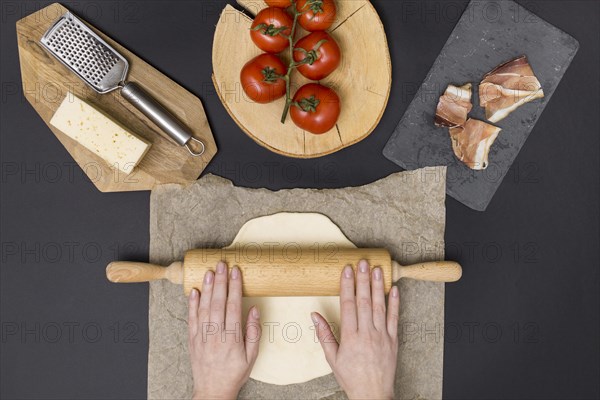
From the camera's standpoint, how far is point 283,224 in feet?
3.58

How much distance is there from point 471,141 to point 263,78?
1.42ft

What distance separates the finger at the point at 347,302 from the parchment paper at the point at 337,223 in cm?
11

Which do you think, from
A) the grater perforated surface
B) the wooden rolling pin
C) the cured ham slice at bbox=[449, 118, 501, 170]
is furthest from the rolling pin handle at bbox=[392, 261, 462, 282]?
the grater perforated surface

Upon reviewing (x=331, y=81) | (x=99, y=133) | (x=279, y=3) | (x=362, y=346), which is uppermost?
(x=279, y=3)

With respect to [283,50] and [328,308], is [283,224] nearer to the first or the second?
[328,308]

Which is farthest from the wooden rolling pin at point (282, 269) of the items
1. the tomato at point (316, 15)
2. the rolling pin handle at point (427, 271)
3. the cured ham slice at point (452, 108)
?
the tomato at point (316, 15)

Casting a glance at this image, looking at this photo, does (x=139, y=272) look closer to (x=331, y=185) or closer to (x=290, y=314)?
(x=290, y=314)

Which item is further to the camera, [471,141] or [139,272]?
[471,141]

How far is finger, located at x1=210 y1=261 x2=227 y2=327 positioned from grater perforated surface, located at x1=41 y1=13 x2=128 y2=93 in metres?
0.40

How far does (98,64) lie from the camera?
3.45 ft

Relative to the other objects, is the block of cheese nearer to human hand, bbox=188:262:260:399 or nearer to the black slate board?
human hand, bbox=188:262:260:399

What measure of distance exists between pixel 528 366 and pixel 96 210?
0.92 metres

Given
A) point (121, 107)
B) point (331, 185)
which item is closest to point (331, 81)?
point (331, 185)

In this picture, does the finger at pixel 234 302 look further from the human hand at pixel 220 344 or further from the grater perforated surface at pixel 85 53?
the grater perforated surface at pixel 85 53
